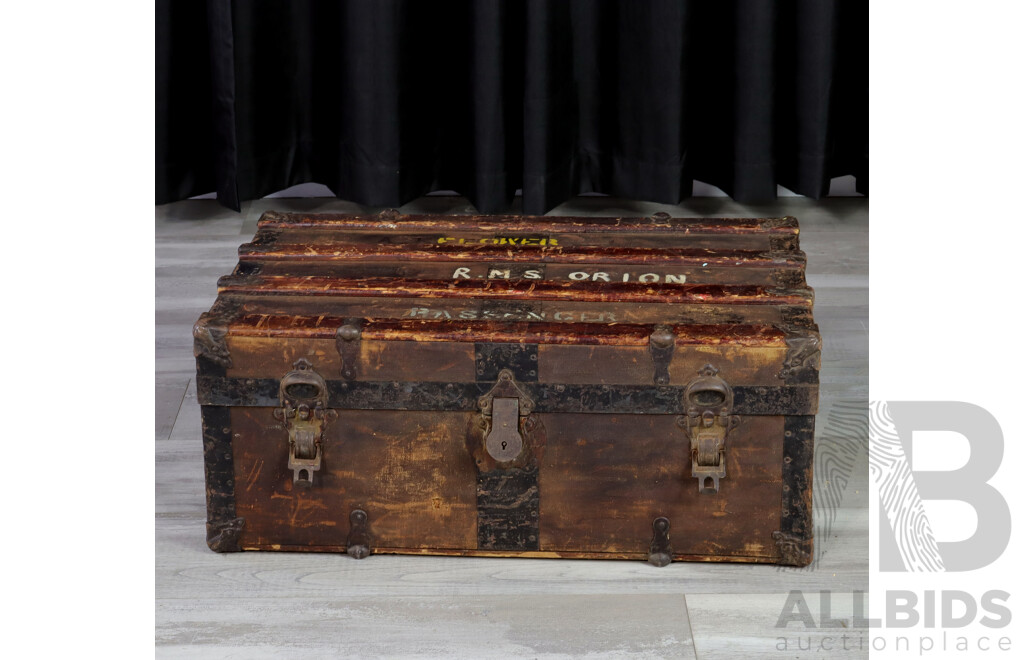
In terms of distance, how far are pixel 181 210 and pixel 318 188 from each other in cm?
29

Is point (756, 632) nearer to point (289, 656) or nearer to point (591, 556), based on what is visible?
point (591, 556)

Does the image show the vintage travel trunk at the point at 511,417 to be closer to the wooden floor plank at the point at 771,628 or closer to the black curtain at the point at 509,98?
the wooden floor plank at the point at 771,628

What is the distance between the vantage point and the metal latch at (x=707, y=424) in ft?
5.46

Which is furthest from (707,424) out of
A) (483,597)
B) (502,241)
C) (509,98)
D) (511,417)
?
(509,98)

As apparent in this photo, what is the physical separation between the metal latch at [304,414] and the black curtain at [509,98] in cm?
95

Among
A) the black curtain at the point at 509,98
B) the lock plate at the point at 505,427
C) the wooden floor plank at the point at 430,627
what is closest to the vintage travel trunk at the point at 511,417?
the lock plate at the point at 505,427

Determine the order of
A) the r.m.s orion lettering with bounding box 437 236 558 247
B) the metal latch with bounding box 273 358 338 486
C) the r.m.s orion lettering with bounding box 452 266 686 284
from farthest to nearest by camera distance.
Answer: the r.m.s orion lettering with bounding box 437 236 558 247 < the r.m.s orion lettering with bounding box 452 266 686 284 < the metal latch with bounding box 273 358 338 486

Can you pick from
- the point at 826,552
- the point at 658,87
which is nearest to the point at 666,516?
the point at 826,552

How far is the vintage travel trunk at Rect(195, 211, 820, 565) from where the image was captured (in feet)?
5.47

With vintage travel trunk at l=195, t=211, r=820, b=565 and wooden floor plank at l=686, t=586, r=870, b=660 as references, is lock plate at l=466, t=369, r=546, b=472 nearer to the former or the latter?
vintage travel trunk at l=195, t=211, r=820, b=565

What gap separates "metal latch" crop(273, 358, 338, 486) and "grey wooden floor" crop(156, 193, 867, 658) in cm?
15

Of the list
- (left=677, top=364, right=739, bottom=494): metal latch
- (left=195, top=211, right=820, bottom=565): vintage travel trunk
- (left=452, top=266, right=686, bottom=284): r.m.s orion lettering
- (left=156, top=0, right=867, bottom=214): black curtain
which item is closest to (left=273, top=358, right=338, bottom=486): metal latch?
(left=195, top=211, right=820, bottom=565): vintage travel trunk

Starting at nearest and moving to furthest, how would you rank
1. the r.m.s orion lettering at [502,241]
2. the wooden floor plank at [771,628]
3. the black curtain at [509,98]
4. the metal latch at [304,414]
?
the wooden floor plank at [771,628] < the metal latch at [304,414] < the r.m.s orion lettering at [502,241] < the black curtain at [509,98]

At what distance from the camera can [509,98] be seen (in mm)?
2580
